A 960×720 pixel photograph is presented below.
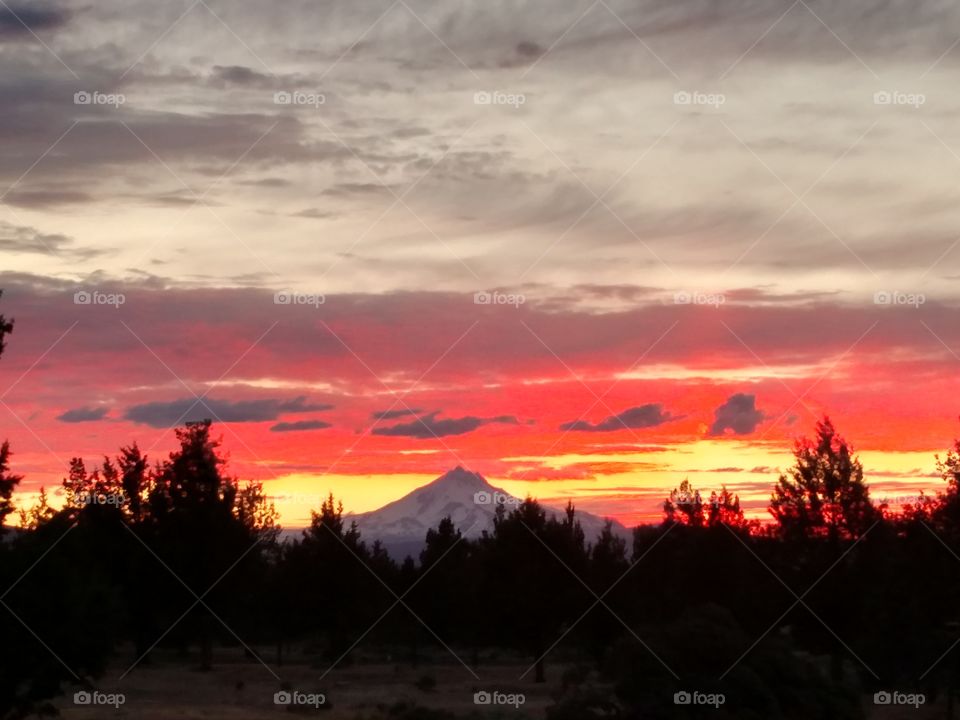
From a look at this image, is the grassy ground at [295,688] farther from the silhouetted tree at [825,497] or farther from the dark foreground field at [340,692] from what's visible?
the silhouetted tree at [825,497]

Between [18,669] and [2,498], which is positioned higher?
[2,498]

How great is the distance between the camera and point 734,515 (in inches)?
2480

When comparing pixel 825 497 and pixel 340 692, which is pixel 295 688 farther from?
pixel 825 497

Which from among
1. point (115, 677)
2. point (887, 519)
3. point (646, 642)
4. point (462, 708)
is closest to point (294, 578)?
point (115, 677)

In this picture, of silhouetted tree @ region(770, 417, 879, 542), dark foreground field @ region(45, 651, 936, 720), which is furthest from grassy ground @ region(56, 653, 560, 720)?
silhouetted tree @ region(770, 417, 879, 542)

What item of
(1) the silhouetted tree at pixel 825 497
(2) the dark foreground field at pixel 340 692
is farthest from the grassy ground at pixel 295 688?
(1) the silhouetted tree at pixel 825 497

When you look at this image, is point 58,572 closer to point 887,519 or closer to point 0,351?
point 0,351

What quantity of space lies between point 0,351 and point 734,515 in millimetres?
43104

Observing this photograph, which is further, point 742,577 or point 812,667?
point 742,577

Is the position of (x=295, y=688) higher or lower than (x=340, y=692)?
higher

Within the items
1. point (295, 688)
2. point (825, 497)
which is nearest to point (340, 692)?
point (295, 688)

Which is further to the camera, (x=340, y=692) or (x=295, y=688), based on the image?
(x=340, y=692)

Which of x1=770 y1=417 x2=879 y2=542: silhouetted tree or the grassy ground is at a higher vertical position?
x1=770 y1=417 x2=879 y2=542: silhouetted tree

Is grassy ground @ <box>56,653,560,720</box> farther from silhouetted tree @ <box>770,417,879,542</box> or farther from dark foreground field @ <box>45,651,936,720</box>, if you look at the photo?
silhouetted tree @ <box>770,417,879,542</box>
